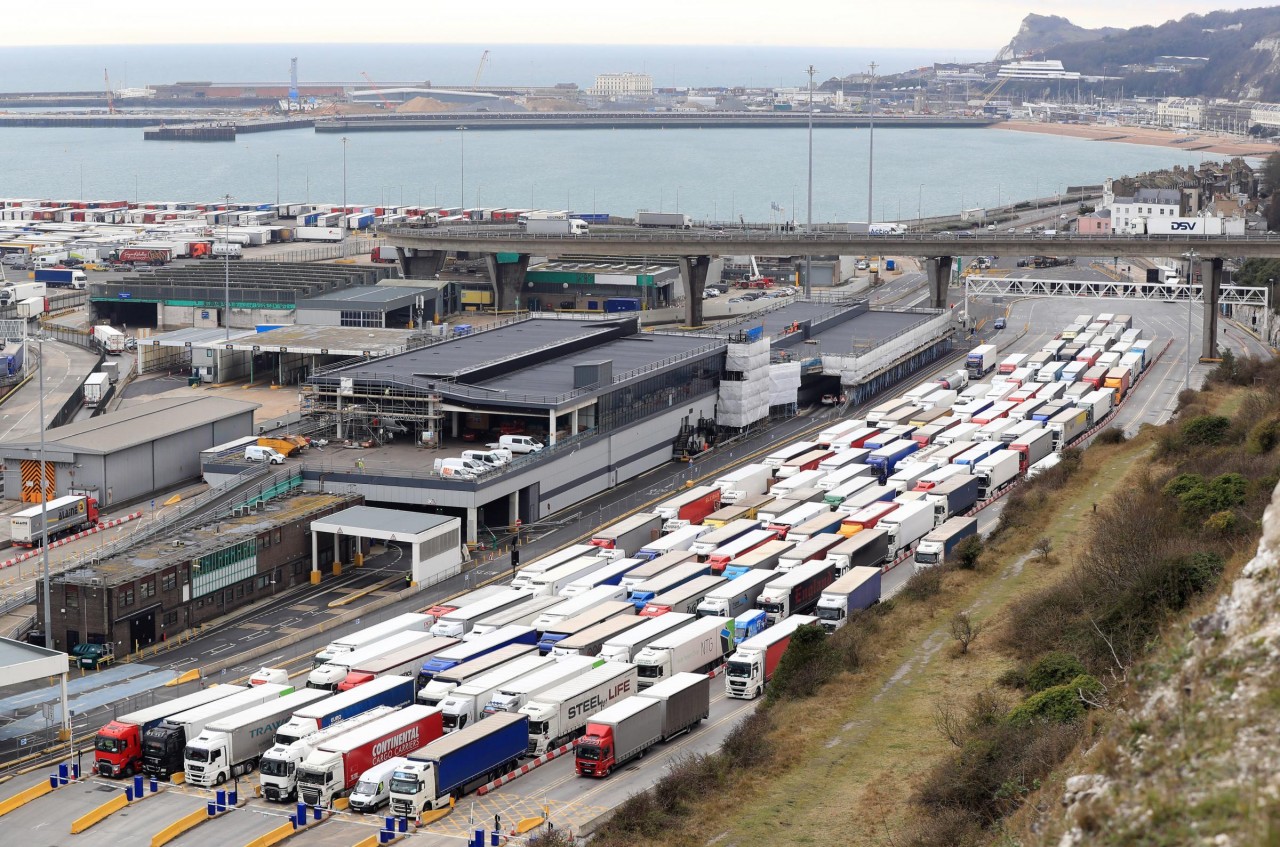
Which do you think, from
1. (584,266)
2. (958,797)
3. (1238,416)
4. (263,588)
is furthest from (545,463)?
(584,266)

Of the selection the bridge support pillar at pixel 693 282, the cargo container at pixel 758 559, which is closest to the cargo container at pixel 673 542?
the cargo container at pixel 758 559

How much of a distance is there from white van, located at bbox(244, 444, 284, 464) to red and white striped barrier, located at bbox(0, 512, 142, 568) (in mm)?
3493

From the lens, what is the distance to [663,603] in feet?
124

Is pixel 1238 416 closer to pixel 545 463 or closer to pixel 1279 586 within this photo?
pixel 545 463

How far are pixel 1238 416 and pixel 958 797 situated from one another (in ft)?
81.7

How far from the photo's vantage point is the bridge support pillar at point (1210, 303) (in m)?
75.2

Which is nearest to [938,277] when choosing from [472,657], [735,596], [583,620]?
[735,596]

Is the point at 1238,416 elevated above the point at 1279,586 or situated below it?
below

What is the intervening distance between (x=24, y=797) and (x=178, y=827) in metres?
3.60

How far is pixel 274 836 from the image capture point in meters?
27.5

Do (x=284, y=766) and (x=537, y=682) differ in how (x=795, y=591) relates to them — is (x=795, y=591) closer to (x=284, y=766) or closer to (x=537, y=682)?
(x=537, y=682)

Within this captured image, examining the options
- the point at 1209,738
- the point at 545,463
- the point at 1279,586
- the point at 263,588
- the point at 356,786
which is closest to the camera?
the point at 1209,738

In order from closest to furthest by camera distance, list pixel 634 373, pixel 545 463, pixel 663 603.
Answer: pixel 663 603, pixel 545 463, pixel 634 373

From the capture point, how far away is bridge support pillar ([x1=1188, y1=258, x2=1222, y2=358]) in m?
75.2
